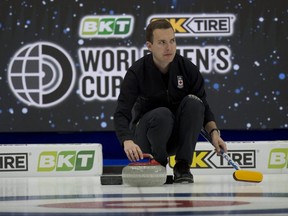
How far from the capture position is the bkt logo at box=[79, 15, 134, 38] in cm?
633

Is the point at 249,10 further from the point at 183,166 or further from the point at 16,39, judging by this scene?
the point at 183,166

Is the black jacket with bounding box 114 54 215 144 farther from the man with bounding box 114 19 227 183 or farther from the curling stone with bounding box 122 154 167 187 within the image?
the curling stone with bounding box 122 154 167 187

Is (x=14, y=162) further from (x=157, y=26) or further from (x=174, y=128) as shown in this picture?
(x=157, y=26)

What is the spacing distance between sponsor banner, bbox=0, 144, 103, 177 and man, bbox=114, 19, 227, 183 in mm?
1403

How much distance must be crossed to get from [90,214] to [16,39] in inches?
184

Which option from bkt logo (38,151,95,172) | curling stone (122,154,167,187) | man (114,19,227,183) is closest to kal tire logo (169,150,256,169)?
bkt logo (38,151,95,172)

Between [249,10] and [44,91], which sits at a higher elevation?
[249,10]

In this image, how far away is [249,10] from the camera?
6.32 metres

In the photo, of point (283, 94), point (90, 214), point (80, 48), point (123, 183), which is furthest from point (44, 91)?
point (90, 214)

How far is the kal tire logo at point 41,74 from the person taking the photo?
20.9 feet

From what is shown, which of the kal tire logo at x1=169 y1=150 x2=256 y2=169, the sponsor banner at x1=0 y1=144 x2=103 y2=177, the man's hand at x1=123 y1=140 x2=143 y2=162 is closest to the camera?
the man's hand at x1=123 y1=140 x2=143 y2=162

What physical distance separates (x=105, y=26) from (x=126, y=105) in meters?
3.16

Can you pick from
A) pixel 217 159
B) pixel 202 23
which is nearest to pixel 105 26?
pixel 202 23

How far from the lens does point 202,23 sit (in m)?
6.32
